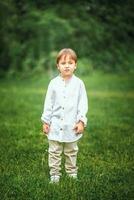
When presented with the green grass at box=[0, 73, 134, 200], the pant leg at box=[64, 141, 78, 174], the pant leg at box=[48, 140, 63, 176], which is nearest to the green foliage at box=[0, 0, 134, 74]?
the green grass at box=[0, 73, 134, 200]

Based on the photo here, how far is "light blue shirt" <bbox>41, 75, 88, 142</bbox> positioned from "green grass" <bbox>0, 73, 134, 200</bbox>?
1.78 feet

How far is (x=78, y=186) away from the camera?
18.1 feet

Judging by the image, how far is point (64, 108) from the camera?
570 centimetres

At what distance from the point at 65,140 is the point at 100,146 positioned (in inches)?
87.4

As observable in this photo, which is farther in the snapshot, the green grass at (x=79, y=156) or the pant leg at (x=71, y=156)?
the pant leg at (x=71, y=156)

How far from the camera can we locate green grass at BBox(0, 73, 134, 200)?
5.37 m

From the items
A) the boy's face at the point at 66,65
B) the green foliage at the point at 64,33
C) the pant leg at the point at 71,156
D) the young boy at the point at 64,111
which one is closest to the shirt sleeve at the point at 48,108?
the young boy at the point at 64,111

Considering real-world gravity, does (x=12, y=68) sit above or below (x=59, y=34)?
below

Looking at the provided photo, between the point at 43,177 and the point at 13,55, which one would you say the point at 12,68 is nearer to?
the point at 13,55

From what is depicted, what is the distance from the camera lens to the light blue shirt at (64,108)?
5672mm

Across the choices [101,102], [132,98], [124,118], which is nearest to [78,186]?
[124,118]

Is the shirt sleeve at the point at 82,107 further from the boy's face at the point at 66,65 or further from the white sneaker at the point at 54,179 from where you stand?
the white sneaker at the point at 54,179

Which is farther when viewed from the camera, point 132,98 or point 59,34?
point 59,34

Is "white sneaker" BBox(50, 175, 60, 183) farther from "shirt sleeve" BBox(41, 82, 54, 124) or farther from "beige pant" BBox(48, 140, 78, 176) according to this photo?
"shirt sleeve" BBox(41, 82, 54, 124)
